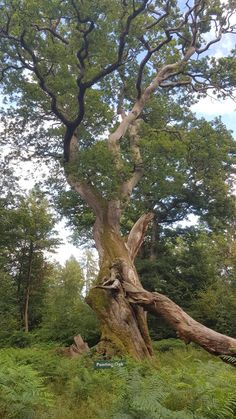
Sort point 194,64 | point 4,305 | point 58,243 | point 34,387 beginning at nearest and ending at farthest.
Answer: point 34,387 < point 194,64 < point 4,305 < point 58,243

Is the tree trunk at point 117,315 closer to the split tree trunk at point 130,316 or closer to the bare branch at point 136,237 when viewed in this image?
the split tree trunk at point 130,316

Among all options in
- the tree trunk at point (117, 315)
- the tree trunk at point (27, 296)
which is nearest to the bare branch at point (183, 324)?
the tree trunk at point (117, 315)

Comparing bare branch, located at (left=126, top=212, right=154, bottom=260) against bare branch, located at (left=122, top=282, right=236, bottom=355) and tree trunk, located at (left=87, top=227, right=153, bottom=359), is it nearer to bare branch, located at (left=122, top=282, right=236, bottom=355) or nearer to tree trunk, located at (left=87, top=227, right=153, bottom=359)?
tree trunk, located at (left=87, top=227, right=153, bottom=359)

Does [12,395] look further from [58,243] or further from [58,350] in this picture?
[58,243]

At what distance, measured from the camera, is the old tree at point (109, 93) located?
1170 cm

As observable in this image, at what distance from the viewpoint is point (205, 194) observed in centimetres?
2183

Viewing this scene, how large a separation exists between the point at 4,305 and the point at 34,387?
19770mm

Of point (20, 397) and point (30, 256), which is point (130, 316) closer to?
point (20, 397)

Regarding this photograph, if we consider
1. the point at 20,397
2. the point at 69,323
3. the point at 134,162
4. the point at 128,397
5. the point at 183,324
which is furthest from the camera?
the point at 69,323

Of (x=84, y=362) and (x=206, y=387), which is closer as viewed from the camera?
(x=206, y=387)

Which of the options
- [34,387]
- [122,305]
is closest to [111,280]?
[122,305]

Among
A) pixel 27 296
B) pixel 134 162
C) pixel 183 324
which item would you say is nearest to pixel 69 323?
pixel 27 296

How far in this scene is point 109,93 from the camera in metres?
18.2

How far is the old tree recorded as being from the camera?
11695 mm
